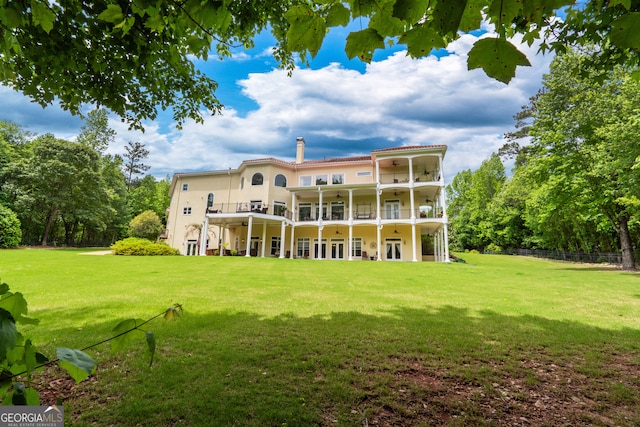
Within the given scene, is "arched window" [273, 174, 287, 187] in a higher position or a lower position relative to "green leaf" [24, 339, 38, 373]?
higher

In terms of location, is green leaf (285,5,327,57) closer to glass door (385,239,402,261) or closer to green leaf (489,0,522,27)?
green leaf (489,0,522,27)

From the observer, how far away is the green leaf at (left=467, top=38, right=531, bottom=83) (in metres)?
0.95

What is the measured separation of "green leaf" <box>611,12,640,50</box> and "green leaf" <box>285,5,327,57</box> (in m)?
1.01

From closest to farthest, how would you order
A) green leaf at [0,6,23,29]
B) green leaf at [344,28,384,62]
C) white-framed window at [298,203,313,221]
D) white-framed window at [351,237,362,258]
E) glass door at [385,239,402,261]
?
green leaf at [344,28,384,62] < green leaf at [0,6,23,29] < glass door at [385,239,402,261] < white-framed window at [351,237,362,258] < white-framed window at [298,203,313,221]

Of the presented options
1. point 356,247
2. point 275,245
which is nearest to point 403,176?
point 356,247

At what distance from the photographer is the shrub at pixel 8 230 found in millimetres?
21078

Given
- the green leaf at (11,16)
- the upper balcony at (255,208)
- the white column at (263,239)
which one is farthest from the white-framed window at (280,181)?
the green leaf at (11,16)

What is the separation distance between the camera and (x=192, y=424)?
8.00 feet

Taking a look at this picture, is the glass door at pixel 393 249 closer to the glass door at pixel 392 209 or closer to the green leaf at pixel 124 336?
the glass door at pixel 392 209

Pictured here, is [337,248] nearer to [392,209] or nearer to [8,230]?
[392,209]

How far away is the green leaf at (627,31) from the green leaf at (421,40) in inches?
22.1

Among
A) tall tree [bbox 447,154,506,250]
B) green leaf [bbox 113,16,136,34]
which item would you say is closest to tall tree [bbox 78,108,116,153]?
green leaf [bbox 113,16,136,34]

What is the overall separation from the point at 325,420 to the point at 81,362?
2.18 m

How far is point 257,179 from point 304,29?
85.7ft
